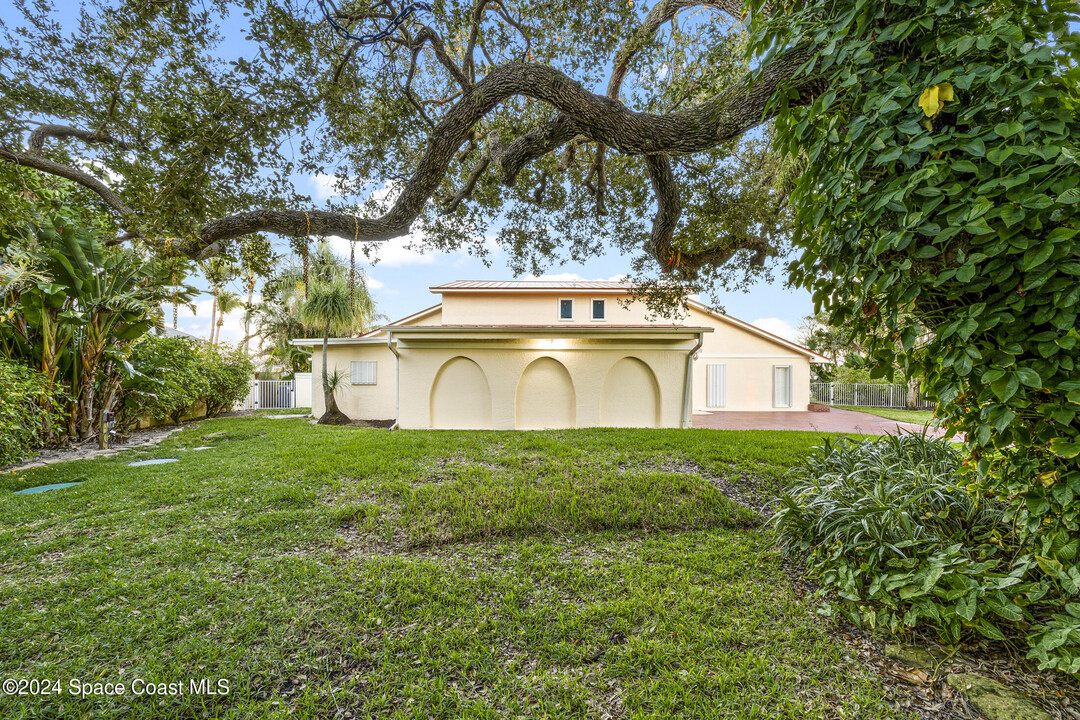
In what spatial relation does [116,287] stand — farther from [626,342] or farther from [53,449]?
[626,342]

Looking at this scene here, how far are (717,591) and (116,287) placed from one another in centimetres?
1142

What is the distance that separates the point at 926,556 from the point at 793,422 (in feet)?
40.0

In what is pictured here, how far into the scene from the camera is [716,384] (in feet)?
54.0

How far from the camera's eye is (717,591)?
112 inches

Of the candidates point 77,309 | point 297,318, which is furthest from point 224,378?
point 77,309

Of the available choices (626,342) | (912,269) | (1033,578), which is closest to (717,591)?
(1033,578)

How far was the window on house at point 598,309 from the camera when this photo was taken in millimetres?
15422

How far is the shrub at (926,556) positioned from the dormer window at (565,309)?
486 inches

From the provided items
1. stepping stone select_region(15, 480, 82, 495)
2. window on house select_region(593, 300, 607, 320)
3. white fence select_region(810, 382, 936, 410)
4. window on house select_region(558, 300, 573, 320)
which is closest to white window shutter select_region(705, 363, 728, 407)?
window on house select_region(593, 300, 607, 320)

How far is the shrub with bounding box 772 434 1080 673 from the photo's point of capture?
2.02 m

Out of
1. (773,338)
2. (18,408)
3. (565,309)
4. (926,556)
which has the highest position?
(565,309)

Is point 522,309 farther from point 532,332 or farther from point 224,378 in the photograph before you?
point 224,378

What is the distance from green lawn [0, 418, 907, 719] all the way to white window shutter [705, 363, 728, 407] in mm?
11840

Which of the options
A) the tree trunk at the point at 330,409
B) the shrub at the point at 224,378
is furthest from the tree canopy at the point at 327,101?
the shrub at the point at 224,378
